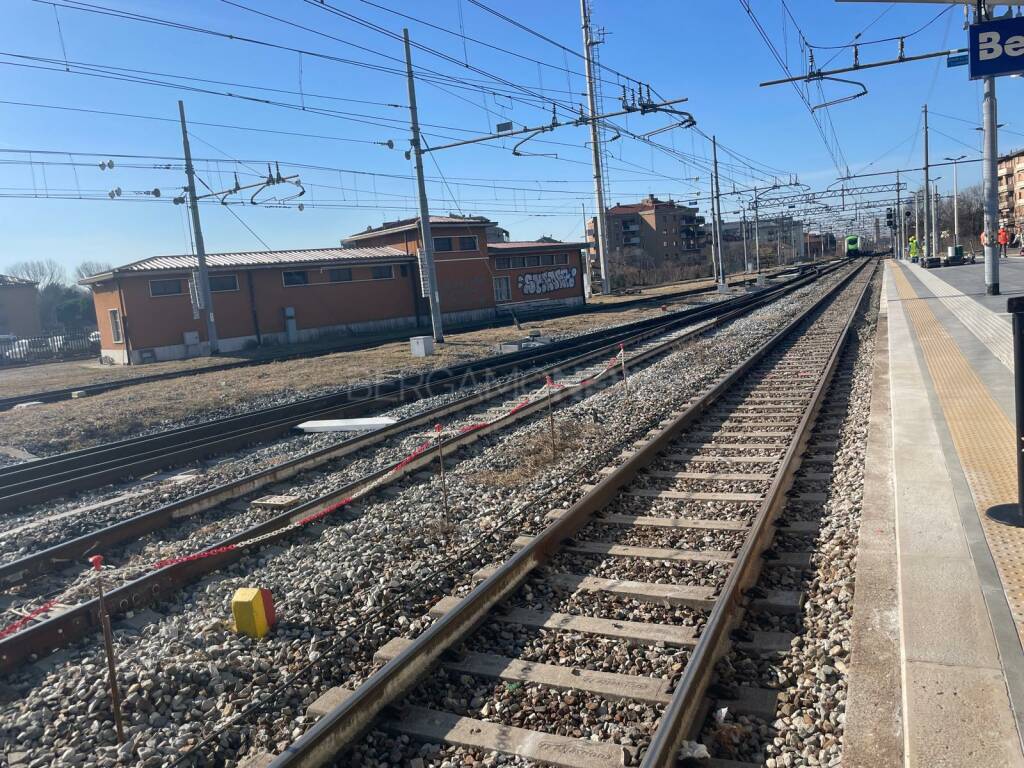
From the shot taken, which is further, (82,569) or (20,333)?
(20,333)

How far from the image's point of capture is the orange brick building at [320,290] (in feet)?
103

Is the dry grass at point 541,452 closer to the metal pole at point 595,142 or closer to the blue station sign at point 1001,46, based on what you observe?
the blue station sign at point 1001,46

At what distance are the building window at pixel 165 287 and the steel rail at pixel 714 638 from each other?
29256mm

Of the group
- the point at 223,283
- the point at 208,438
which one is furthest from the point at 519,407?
the point at 223,283

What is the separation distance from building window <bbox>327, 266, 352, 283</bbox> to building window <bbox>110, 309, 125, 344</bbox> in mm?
9118

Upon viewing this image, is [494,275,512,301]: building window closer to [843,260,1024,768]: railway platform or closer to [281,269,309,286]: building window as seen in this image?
[281,269,309,286]: building window

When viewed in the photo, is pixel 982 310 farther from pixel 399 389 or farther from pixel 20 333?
pixel 20 333

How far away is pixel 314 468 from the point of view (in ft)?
33.6

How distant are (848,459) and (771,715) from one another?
5.17 m

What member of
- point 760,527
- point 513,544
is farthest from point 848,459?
point 513,544

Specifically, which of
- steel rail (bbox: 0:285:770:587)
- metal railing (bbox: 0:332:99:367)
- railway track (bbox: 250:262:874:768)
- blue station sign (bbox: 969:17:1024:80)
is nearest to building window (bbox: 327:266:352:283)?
metal railing (bbox: 0:332:99:367)

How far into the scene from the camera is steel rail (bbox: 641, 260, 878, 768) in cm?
362

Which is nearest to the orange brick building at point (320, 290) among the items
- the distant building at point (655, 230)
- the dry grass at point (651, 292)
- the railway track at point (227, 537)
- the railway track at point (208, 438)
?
the dry grass at point (651, 292)

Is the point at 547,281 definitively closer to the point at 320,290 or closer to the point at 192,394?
the point at 320,290
